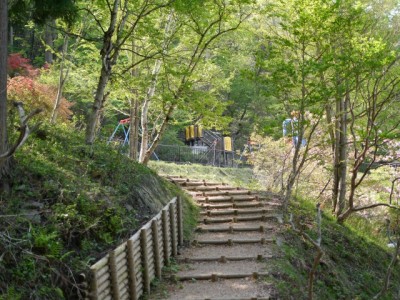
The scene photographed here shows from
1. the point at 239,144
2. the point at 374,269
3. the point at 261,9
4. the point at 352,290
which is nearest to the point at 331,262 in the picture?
the point at 352,290

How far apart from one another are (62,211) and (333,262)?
6560 mm

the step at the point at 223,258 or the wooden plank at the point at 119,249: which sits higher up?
the wooden plank at the point at 119,249

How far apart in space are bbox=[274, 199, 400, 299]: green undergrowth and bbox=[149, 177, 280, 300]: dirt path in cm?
38

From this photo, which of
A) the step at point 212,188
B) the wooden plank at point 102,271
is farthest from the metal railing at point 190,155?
the wooden plank at point 102,271

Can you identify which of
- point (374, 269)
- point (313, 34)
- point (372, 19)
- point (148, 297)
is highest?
point (372, 19)

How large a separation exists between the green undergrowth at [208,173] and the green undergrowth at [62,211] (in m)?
6.96

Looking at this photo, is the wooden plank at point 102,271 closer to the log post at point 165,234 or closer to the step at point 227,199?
the log post at point 165,234

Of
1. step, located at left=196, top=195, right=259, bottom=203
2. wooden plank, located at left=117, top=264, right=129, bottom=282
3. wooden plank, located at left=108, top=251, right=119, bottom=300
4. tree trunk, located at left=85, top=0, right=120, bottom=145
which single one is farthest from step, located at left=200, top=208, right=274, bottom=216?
wooden plank, located at left=108, top=251, right=119, bottom=300

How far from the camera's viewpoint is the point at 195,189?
47.3ft

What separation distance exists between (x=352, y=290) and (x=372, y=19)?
706cm

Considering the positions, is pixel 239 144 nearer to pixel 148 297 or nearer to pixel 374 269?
pixel 374 269

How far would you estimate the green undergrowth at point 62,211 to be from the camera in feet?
16.6

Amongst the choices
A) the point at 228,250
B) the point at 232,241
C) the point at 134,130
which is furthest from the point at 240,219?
the point at 134,130

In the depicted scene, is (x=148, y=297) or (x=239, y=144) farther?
(x=239, y=144)
